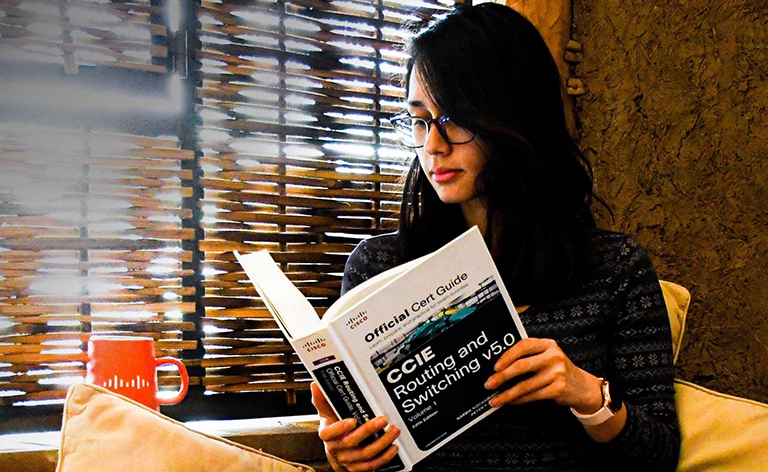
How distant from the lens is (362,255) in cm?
136

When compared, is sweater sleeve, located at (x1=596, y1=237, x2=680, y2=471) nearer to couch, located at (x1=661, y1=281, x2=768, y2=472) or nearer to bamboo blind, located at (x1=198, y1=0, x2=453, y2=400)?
couch, located at (x1=661, y1=281, x2=768, y2=472)

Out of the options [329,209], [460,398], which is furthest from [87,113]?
[460,398]

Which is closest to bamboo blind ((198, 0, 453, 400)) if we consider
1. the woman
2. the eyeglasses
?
the woman

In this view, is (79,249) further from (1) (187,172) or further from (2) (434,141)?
(2) (434,141)

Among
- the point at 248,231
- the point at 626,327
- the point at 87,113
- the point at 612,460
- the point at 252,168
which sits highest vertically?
the point at 87,113

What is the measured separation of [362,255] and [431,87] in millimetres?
363

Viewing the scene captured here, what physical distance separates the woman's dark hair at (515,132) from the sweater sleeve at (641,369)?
98 millimetres

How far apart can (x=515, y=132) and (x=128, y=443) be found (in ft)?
2.67

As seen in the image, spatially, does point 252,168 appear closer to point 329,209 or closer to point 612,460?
point 329,209

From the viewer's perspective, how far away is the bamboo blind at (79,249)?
1325mm

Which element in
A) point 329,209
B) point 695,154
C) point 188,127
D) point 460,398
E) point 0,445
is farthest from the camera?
point 695,154

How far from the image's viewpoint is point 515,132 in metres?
1.22

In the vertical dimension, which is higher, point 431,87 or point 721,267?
point 431,87

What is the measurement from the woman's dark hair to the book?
1.12ft
